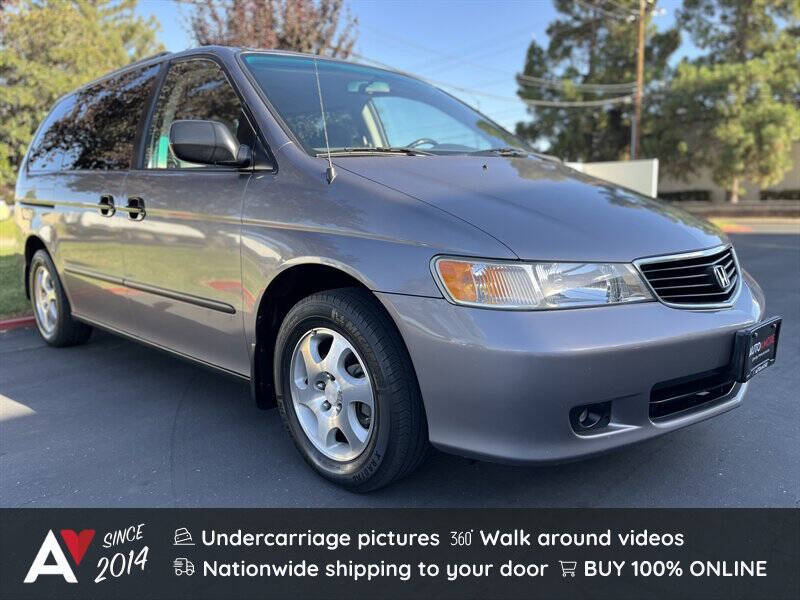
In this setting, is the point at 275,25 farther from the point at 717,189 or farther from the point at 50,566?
the point at 717,189

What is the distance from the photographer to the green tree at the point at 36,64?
2061cm

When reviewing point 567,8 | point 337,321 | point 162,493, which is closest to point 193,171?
point 337,321

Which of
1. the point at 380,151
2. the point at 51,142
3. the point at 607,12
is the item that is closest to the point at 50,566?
the point at 380,151

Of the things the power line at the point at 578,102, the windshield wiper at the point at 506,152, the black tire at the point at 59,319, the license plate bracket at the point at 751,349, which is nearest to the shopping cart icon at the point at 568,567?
the license plate bracket at the point at 751,349

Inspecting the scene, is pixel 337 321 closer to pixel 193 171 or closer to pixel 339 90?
pixel 193 171

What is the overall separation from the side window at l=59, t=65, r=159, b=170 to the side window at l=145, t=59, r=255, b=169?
0.19 meters

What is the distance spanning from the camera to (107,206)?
3.64 meters

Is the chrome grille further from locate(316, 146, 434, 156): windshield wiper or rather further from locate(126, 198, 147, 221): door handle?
locate(126, 198, 147, 221): door handle

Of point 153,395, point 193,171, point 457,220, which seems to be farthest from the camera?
point 153,395

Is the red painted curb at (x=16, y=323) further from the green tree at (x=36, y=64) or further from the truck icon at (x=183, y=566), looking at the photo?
the green tree at (x=36, y=64)

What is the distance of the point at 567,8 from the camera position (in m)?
31.4

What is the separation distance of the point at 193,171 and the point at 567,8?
108 feet

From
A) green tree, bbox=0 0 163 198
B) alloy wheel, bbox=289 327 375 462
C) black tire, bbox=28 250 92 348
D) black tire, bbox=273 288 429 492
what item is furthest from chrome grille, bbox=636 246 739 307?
green tree, bbox=0 0 163 198

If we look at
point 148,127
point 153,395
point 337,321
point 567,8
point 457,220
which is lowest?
point 153,395
